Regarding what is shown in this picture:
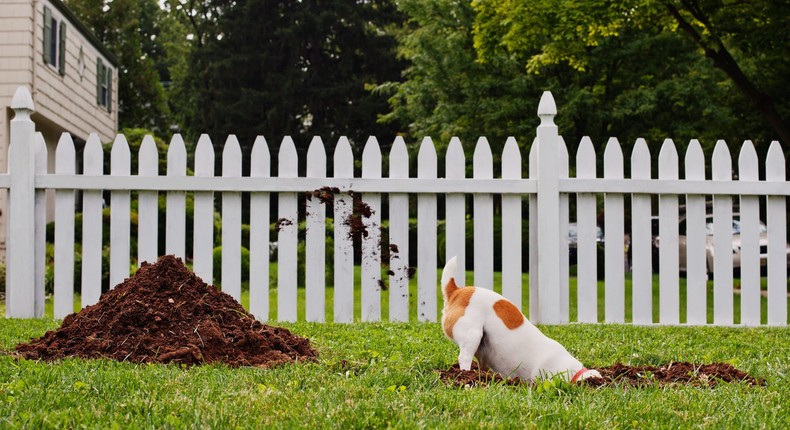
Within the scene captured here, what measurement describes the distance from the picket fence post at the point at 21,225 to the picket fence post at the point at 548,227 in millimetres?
3847

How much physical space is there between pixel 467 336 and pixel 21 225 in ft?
13.2

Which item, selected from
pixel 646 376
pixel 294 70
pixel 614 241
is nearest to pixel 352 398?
pixel 646 376

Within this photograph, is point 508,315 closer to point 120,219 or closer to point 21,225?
point 120,219

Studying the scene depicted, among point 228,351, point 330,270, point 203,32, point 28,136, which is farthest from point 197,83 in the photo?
point 228,351

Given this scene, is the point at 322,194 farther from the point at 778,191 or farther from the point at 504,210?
the point at 778,191

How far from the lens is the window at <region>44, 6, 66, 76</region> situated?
595 inches

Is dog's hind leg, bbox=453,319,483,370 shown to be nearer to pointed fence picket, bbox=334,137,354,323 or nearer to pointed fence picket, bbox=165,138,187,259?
pointed fence picket, bbox=334,137,354,323

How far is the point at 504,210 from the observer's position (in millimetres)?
6207

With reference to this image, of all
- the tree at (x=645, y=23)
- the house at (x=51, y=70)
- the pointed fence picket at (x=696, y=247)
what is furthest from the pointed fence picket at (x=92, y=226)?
the house at (x=51, y=70)

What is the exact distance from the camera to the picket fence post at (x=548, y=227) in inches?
238

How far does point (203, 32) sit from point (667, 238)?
30425 mm

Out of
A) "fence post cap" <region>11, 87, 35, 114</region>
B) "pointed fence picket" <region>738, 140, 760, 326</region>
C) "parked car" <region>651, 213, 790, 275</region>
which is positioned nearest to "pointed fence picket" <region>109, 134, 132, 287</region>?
"fence post cap" <region>11, 87, 35, 114</region>

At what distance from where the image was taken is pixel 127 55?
99.3 ft

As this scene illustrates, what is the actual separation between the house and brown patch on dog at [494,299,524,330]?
12232 millimetres
